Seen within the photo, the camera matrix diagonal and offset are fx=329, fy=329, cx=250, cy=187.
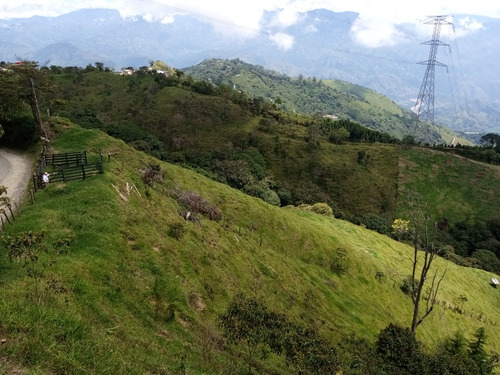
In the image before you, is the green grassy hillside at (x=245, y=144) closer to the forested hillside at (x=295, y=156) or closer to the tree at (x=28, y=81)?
the forested hillside at (x=295, y=156)

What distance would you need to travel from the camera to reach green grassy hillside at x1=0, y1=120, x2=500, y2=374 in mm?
11992

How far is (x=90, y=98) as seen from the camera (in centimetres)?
14138

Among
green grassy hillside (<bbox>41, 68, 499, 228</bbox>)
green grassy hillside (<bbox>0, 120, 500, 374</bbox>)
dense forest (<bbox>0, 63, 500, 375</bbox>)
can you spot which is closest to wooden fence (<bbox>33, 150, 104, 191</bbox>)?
green grassy hillside (<bbox>0, 120, 500, 374</bbox>)

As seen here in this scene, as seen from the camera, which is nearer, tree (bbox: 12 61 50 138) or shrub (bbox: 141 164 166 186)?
shrub (bbox: 141 164 166 186)

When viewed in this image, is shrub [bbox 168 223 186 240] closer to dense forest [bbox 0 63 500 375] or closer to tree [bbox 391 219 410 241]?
dense forest [bbox 0 63 500 375]

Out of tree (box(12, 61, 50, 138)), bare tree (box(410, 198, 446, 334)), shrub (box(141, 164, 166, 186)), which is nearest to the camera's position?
bare tree (box(410, 198, 446, 334))

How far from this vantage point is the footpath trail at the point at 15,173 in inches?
1302

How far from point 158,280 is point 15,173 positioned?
2953 cm

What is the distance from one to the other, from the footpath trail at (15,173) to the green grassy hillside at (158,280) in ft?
15.6

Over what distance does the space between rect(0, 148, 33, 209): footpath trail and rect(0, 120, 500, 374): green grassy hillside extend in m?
4.76

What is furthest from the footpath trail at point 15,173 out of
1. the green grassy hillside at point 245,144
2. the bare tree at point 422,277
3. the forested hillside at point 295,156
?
the forested hillside at point 295,156

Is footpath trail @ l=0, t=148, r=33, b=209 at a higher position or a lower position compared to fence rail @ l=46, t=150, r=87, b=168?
lower

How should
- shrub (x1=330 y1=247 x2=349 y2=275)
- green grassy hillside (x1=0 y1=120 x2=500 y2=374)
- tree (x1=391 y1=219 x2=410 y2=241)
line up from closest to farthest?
1. green grassy hillside (x1=0 y1=120 x2=500 y2=374)
2. shrub (x1=330 y1=247 x2=349 y2=275)
3. tree (x1=391 y1=219 x2=410 y2=241)

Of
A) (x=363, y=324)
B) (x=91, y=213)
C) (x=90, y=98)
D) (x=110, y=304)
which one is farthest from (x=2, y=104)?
(x=90, y=98)
